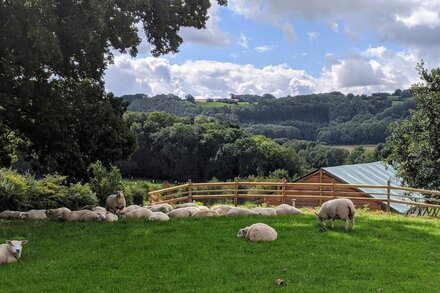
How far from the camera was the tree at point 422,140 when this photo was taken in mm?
26719

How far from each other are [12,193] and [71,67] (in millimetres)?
8635

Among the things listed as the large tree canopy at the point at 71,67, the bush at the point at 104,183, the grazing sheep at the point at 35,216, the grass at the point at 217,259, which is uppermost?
the large tree canopy at the point at 71,67

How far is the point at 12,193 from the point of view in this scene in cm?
2233

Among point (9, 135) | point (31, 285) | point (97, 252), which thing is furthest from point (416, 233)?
point (9, 135)

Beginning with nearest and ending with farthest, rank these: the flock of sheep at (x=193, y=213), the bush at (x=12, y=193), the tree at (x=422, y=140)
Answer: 1. the flock of sheep at (x=193, y=213)
2. the bush at (x=12, y=193)
3. the tree at (x=422, y=140)

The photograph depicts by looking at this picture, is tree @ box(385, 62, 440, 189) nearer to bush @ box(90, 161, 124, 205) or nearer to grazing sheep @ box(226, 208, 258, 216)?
grazing sheep @ box(226, 208, 258, 216)

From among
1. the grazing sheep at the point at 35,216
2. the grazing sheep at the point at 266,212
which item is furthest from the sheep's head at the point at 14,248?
the grazing sheep at the point at 266,212

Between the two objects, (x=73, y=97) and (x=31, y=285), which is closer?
(x=31, y=285)

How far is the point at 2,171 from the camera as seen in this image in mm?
24938

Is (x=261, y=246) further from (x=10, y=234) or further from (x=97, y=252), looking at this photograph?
(x=10, y=234)

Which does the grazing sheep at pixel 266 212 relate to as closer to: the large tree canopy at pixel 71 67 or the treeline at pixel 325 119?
the large tree canopy at pixel 71 67

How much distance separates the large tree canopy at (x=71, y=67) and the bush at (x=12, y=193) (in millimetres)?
3544

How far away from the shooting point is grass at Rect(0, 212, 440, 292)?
875cm

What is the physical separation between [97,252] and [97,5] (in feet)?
20.7
